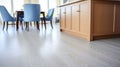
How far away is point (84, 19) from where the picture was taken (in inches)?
120

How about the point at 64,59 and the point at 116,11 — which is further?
the point at 116,11

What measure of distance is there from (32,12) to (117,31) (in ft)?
9.26

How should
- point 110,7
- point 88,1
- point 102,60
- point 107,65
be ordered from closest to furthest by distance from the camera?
point 107,65 → point 102,60 → point 88,1 → point 110,7

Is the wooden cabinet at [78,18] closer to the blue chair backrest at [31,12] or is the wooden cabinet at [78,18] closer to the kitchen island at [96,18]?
the kitchen island at [96,18]

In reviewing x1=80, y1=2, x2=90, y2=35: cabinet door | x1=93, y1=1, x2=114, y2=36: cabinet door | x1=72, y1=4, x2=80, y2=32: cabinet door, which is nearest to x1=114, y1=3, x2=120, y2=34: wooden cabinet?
x1=93, y1=1, x2=114, y2=36: cabinet door

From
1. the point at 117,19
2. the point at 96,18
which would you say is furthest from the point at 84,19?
the point at 117,19

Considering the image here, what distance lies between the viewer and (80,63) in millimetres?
1569

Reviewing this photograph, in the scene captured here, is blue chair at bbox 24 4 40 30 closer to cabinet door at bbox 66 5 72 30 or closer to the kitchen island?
cabinet door at bbox 66 5 72 30

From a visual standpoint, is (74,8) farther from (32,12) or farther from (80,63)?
(80,63)

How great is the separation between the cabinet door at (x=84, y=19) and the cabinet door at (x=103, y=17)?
0.15 m

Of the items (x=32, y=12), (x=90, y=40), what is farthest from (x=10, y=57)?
(x=32, y=12)

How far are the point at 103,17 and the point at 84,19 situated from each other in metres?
0.41

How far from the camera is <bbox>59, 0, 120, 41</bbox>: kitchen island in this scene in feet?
9.46

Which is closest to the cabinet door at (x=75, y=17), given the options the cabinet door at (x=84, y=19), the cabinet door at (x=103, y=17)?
the cabinet door at (x=84, y=19)
